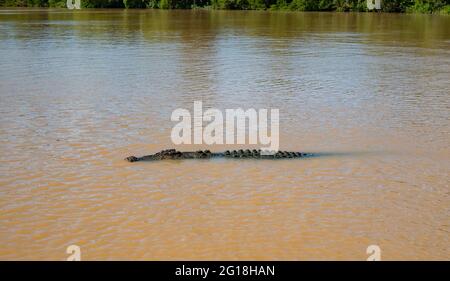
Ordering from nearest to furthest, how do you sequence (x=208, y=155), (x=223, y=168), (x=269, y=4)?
(x=223, y=168) < (x=208, y=155) < (x=269, y=4)

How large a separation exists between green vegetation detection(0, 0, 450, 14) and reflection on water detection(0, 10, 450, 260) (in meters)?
47.1

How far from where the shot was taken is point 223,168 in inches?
426

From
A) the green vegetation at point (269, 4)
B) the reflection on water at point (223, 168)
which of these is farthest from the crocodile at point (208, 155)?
the green vegetation at point (269, 4)

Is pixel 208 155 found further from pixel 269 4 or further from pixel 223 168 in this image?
pixel 269 4

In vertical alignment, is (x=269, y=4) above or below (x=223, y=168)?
above

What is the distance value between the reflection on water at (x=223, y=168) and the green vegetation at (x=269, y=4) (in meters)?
47.1

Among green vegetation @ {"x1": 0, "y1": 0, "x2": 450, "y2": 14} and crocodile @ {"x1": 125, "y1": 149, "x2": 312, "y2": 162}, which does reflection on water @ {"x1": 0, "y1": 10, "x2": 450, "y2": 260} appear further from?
green vegetation @ {"x1": 0, "y1": 0, "x2": 450, "y2": 14}

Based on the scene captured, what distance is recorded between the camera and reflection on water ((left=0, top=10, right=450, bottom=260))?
8.10 m

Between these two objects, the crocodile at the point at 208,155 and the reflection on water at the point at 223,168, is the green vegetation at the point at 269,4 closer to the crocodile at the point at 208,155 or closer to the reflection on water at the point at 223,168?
the reflection on water at the point at 223,168

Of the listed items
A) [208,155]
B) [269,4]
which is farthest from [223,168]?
[269,4]

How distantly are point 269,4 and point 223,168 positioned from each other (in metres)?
69.5

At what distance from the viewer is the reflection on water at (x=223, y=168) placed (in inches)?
319
